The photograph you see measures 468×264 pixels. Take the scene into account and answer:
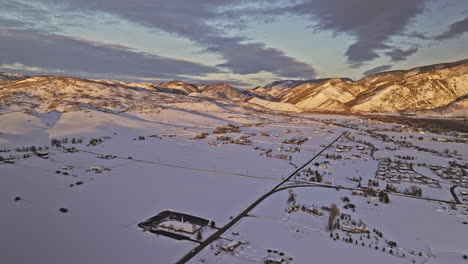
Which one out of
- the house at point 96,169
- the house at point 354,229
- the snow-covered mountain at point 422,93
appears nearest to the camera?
the house at point 354,229

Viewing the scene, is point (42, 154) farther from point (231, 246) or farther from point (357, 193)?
point (357, 193)

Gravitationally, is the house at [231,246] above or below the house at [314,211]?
below

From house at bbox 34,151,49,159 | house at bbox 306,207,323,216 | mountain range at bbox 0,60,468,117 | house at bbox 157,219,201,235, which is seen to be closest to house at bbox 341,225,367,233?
house at bbox 306,207,323,216

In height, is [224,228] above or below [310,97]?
below

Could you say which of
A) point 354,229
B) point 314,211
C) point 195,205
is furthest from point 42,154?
point 354,229

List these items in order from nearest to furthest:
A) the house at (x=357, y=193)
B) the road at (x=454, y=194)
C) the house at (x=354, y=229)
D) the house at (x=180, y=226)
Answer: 1. the house at (x=180, y=226)
2. the house at (x=354, y=229)
3. the road at (x=454, y=194)
4. the house at (x=357, y=193)

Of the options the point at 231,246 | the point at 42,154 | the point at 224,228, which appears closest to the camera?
the point at 231,246

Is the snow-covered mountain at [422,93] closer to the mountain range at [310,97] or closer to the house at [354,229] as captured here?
the mountain range at [310,97]

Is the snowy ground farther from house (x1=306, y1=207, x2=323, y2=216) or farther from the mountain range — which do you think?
the mountain range

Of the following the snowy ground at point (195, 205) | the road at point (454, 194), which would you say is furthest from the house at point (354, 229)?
the road at point (454, 194)
